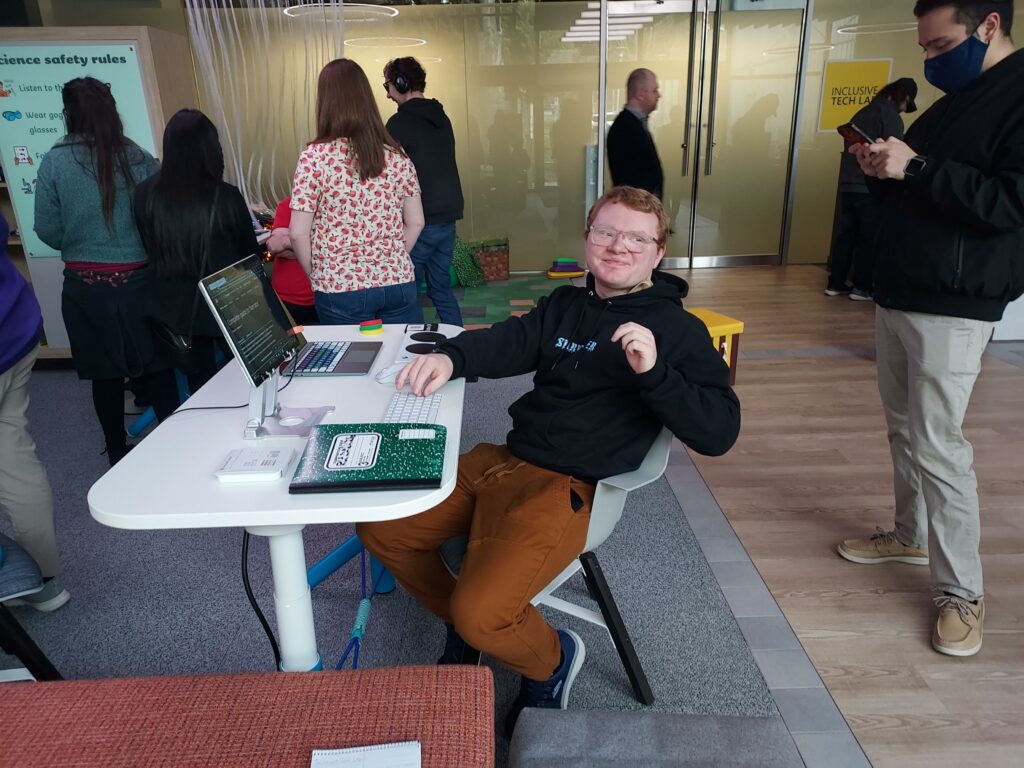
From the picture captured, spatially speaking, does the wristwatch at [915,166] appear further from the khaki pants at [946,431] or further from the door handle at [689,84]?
the door handle at [689,84]

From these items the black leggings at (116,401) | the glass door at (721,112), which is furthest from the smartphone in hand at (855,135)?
the glass door at (721,112)

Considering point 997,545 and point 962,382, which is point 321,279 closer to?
point 962,382

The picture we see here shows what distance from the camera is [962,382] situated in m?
1.79

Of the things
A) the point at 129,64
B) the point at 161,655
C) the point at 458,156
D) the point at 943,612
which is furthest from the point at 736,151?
the point at 161,655

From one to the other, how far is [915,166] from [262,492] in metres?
1.67

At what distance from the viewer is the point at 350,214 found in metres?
2.50

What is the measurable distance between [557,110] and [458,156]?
96 centimetres

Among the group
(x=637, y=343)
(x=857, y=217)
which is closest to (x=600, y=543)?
(x=637, y=343)

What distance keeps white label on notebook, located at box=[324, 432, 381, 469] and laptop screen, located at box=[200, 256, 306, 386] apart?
0.21 meters

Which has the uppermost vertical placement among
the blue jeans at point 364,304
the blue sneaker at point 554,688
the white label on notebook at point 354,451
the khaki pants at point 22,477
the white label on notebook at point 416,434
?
the white label on notebook at point 354,451

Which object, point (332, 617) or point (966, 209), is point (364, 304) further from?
point (966, 209)

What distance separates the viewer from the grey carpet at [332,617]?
179 cm

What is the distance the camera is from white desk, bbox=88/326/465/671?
1115 millimetres

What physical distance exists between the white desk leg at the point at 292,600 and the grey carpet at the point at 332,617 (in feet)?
1.80
